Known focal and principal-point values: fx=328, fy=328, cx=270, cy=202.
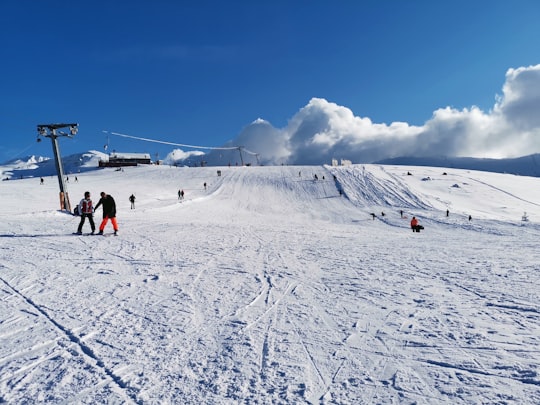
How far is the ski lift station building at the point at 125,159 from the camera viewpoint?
8781 cm

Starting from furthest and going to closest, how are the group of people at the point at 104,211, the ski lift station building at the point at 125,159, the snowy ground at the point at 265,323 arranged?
the ski lift station building at the point at 125,159, the group of people at the point at 104,211, the snowy ground at the point at 265,323

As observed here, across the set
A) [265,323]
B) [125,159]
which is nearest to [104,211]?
[265,323]

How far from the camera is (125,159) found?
97000mm

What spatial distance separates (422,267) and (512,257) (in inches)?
120

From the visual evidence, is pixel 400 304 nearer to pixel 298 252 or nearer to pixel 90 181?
pixel 298 252

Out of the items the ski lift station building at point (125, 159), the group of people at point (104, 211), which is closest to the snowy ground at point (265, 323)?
the group of people at point (104, 211)

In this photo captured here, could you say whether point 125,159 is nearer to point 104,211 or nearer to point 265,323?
point 104,211

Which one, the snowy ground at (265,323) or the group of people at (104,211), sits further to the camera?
the group of people at (104,211)

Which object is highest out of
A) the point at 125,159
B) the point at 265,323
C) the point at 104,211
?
the point at 125,159

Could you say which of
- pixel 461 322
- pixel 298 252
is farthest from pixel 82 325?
pixel 298 252

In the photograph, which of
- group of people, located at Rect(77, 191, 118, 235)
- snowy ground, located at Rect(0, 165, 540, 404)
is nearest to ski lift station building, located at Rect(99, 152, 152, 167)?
group of people, located at Rect(77, 191, 118, 235)

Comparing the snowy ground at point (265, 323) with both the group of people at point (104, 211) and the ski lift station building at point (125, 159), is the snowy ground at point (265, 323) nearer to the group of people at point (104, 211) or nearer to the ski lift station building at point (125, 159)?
the group of people at point (104, 211)

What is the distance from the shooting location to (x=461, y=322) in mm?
4449

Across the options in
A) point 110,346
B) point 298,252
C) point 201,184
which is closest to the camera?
point 110,346
